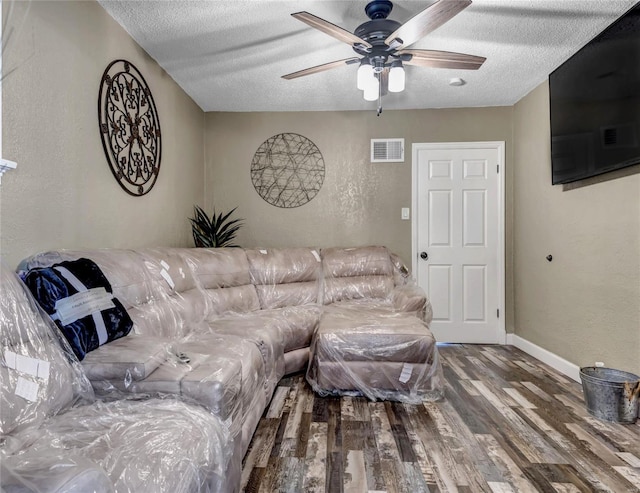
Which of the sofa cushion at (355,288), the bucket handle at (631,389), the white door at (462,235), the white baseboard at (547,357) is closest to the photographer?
the bucket handle at (631,389)

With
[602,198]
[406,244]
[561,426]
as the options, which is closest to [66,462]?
[561,426]

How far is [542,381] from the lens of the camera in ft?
9.19

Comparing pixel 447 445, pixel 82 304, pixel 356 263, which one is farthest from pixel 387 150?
A: pixel 82 304

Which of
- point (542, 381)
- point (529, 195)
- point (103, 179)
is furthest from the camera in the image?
point (529, 195)

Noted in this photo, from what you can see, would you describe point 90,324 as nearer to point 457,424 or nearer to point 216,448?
point 216,448

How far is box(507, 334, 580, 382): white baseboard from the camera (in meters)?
2.85

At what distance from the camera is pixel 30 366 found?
3.92ft

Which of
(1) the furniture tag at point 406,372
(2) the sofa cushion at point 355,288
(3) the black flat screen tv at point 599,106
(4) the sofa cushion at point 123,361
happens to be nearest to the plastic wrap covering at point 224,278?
(2) the sofa cushion at point 355,288

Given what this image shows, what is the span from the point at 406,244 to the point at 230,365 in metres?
2.84

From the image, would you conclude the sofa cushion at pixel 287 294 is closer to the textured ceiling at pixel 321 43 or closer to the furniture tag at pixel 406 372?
the furniture tag at pixel 406 372

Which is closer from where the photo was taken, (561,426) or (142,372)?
(142,372)

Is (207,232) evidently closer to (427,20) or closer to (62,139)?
(62,139)

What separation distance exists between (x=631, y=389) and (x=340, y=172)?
9.64 feet

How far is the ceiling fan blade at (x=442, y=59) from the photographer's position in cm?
221
